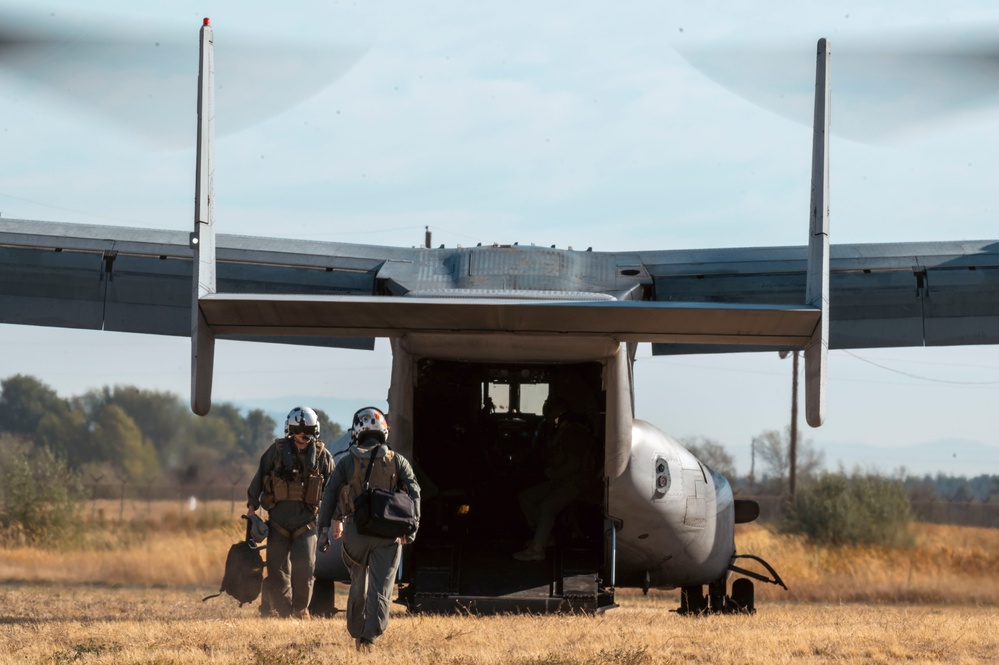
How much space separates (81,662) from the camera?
8281mm

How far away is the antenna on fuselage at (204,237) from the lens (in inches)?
354

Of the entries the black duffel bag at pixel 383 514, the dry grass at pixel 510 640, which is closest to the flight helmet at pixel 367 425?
the black duffel bag at pixel 383 514


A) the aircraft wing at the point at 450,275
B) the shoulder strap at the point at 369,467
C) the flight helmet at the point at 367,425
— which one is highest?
the aircraft wing at the point at 450,275

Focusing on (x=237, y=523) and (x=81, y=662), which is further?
(x=237, y=523)

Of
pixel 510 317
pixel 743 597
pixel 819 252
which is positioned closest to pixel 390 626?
pixel 510 317

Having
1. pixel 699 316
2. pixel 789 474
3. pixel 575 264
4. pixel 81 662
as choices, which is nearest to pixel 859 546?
pixel 789 474

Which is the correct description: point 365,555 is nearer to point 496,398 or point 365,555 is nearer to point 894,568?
point 496,398

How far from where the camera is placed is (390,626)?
34.8 feet

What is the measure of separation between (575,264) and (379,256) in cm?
182

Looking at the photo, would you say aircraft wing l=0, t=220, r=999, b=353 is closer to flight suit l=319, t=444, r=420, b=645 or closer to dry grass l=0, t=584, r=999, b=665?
flight suit l=319, t=444, r=420, b=645

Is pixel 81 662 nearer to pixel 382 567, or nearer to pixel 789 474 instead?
pixel 382 567

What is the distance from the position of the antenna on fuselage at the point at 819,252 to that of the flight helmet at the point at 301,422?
4343 mm

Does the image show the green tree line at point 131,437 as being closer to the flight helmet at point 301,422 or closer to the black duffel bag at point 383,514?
the flight helmet at point 301,422

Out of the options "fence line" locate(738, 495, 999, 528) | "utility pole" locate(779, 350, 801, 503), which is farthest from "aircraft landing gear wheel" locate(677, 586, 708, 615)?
"utility pole" locate(779, 350, 801, 503)
